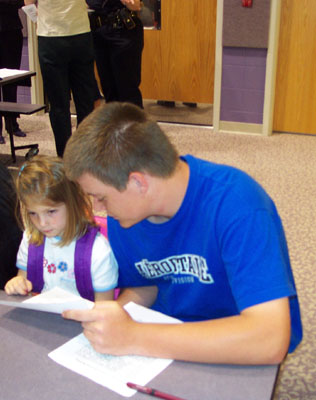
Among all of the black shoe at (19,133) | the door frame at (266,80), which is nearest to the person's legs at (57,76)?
the black shoe at (19,133)

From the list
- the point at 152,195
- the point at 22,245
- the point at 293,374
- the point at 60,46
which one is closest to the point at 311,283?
the point at 293,374

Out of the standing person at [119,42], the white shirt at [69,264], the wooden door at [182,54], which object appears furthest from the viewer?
the wooden door at [182,54]

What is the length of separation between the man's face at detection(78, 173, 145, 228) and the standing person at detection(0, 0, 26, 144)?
3068 mm

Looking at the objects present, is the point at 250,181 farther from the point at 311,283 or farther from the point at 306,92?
the point at 306,92

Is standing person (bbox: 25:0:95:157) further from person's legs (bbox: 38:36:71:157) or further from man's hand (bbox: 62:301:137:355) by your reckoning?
man's hand (bbox: 62:301:137:355)

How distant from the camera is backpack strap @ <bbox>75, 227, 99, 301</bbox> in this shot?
1437mm

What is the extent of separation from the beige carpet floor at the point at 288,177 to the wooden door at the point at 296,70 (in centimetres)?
15

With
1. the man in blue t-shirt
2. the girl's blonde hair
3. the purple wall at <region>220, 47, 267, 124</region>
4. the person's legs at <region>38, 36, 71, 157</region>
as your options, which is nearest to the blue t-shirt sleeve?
the man in blue t-shirt

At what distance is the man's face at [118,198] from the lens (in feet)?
3.29

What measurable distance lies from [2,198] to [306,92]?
3.46 m

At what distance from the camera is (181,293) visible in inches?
44.8

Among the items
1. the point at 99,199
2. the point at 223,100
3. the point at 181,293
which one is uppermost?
the point at 99,199

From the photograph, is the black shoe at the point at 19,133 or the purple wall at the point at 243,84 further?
the black shoe at the point at 19,133

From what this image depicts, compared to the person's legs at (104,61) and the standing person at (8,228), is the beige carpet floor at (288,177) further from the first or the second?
the person's legs at (104,61)
